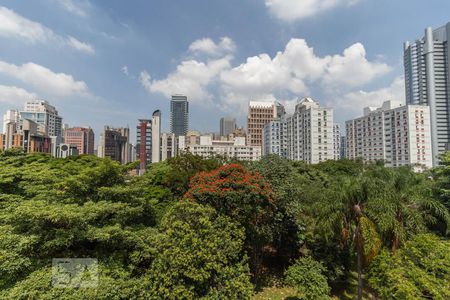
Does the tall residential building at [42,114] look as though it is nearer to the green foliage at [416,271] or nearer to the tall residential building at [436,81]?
the green foliage at [416,271]

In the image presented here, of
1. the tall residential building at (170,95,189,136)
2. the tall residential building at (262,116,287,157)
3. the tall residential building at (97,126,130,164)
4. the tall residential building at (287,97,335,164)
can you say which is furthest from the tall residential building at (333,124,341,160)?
the tall residential building at (170,95,189,136)

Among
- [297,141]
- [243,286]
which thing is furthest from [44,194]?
[297,141]

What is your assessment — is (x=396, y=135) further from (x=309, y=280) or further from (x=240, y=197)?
(x=240, y=197)

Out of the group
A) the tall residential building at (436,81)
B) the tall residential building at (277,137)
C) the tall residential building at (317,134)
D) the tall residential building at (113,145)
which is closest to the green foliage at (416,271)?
the tall residential building at (317,134)

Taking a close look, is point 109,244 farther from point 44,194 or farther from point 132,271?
point 44,194

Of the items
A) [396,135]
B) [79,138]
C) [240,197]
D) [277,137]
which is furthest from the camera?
[79,138]

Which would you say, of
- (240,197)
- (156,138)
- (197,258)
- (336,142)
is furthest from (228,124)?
(197,258)

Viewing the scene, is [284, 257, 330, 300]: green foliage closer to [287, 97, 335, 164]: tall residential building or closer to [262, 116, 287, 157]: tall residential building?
[287, 97, 335, 164]: tall residential building
